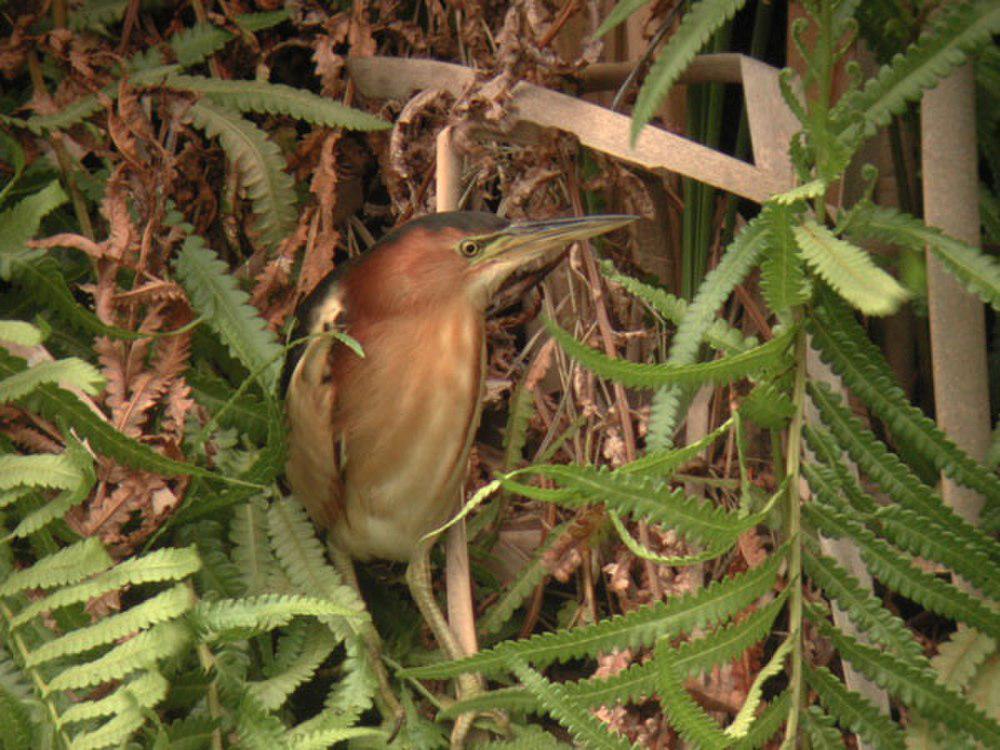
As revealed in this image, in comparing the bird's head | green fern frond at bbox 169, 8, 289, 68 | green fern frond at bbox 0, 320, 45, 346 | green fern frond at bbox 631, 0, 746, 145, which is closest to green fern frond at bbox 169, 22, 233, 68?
green fern frond at bbox 169, 8, 289, 68

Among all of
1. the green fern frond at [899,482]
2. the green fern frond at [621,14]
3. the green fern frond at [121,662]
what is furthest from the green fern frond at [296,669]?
the green fern frond at [621,14]

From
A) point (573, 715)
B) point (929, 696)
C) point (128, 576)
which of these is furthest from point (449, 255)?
point (929, 696)

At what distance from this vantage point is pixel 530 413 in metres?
2.10

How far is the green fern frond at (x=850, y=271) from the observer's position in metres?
1.35

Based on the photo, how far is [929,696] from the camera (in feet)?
4.94

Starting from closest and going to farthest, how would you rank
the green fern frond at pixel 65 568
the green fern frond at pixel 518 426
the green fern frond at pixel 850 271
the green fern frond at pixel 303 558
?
the green fern frond at pixel 850 271, the green fern frond at pixel 65 568, the green fern frond at pixel 303 558, the green fern frond at pixel 518 426

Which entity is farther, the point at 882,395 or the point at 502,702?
the point at 502,702

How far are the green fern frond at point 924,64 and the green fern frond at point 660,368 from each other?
9.7 inches

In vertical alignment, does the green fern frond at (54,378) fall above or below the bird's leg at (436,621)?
above

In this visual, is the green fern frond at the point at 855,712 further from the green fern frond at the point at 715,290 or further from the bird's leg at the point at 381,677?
the bird's leg at the point at 381,677

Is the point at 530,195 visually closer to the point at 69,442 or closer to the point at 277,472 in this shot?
the point at 277,472

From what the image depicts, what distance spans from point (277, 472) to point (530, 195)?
0.51 meters

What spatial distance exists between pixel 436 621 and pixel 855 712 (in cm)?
64

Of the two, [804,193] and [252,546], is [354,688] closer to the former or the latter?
[252,546]
